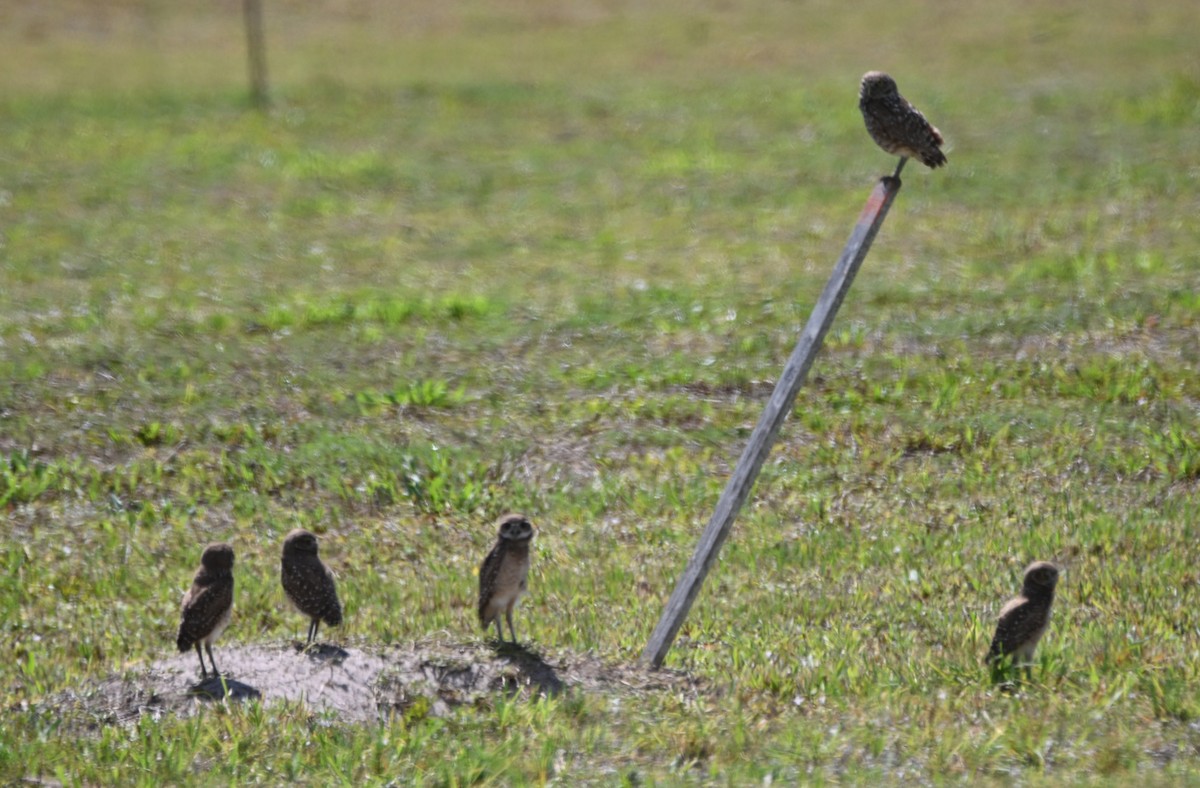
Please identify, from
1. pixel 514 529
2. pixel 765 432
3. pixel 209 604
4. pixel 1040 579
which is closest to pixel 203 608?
pixel 209 604

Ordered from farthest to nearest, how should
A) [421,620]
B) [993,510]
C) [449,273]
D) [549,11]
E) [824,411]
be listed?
[549,11] → [449,273] → [824,411] → [993,510] → [421,620]

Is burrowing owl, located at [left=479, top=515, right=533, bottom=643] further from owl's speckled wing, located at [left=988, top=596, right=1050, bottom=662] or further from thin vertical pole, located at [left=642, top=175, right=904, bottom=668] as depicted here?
owl's speckled wing, located at [left=988, top=596, right=1050, bottom=662]

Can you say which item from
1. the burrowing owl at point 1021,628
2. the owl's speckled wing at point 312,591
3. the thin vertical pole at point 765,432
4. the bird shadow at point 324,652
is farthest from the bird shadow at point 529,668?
the burrowing owl at point 1021,628

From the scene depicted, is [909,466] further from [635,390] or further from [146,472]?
[146,472]

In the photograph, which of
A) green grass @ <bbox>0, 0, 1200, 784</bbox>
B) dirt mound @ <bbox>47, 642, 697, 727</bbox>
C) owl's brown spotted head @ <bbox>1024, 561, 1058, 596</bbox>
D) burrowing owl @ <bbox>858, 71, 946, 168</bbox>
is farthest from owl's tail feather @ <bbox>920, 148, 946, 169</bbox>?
dirt mound @ <bbox>47, 642, 697, 727</bbox>

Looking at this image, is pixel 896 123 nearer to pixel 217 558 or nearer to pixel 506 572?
pixel 506 572

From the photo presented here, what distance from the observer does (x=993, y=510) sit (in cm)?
969

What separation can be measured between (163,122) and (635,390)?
15.5m

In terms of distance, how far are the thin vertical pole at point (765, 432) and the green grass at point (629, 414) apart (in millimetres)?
318

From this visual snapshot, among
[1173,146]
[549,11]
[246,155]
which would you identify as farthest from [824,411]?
[549,11]

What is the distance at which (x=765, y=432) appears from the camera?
7246mm

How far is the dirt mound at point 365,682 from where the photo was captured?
276 inches

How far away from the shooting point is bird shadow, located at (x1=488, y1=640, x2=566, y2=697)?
7.06m

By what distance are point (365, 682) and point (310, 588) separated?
83cm
